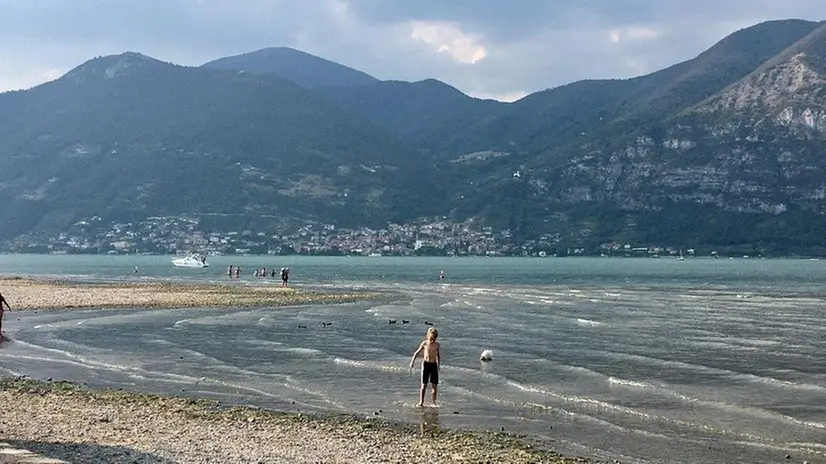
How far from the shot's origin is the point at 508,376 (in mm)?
26172

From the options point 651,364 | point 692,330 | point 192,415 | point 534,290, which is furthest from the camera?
point 534,290

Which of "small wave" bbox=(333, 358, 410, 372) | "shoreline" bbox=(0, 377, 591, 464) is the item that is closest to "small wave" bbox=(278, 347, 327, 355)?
"small wave" bbox=(333, 358, 410, 372)

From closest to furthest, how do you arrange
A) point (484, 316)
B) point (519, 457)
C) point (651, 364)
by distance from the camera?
1. point (519, 457)
2. point (651, 364)
3. point (484, 316)

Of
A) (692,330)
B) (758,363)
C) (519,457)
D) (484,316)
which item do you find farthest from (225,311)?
(519,457)

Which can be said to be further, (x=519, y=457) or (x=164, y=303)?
(x=164, y=303)

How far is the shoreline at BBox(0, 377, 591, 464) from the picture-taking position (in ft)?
48.4

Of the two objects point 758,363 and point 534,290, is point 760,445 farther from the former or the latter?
point 534,290

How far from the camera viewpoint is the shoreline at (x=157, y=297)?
180 ft

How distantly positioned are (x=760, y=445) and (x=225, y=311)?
3957cm

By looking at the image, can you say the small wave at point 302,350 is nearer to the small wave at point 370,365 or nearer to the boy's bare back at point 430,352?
the small wave at point 370,365

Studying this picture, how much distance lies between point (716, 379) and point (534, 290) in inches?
2173

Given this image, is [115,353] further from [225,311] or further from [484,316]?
[484,316]

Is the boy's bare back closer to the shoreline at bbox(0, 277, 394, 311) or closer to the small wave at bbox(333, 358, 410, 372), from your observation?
the small wave at bbox(333, 358, 410, 372)

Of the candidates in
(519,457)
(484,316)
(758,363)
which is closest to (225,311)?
(484,316)
